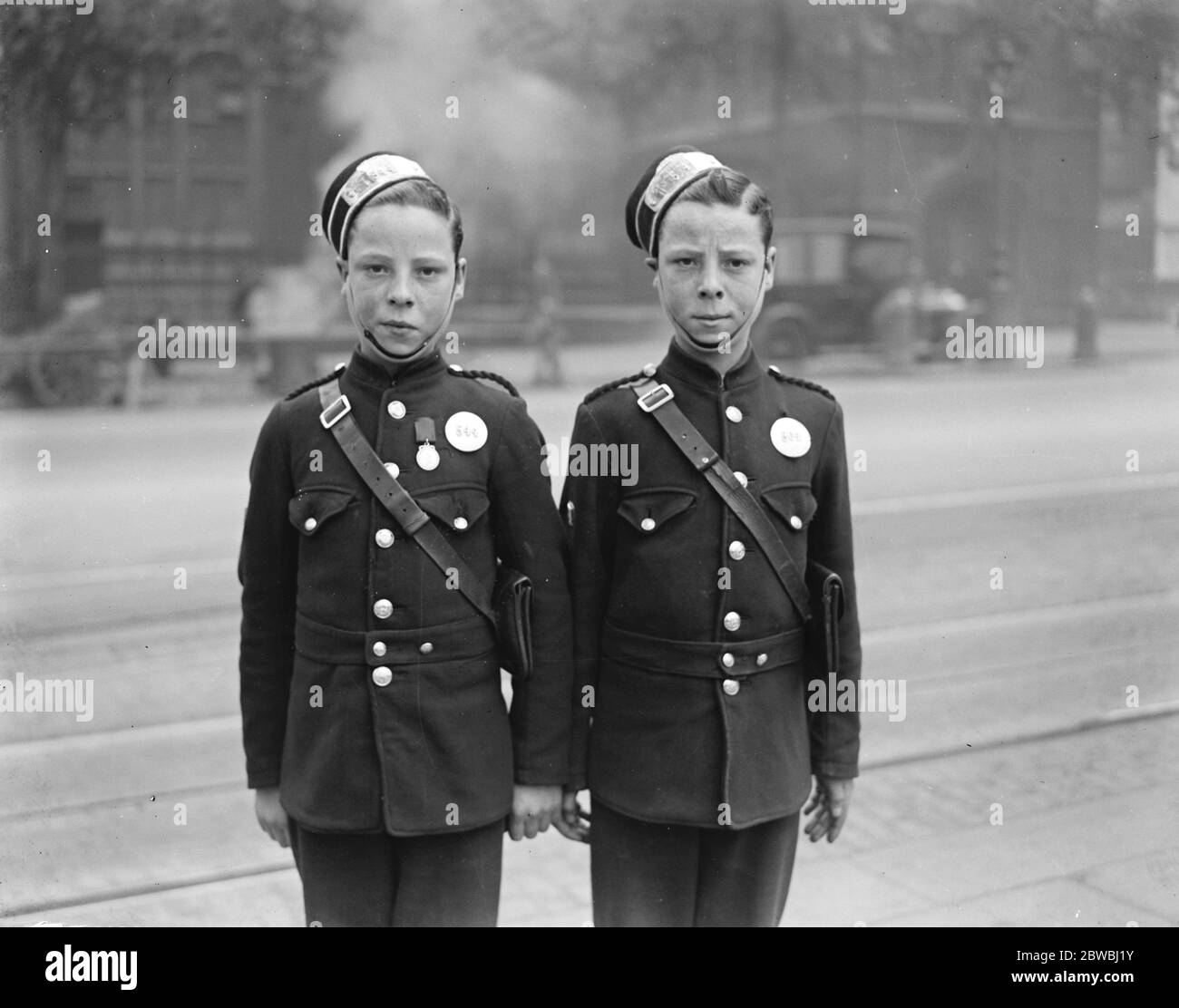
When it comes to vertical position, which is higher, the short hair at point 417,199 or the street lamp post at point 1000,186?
the street lamp post at point 1000,186

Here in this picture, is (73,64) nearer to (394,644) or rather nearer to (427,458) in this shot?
(427,458)

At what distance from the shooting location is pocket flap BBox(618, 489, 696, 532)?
252 centimetres

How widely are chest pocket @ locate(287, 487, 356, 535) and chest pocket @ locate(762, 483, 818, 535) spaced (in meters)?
0.82

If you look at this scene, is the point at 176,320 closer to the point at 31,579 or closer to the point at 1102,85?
the point at 31,579

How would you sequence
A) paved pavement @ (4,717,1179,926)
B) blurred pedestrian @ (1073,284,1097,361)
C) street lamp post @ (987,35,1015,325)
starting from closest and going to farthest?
paved pavement @ (4,717,1179,926), street lamp post @ (987,35,1015,325), blurred pedestrian @ (1073,284,1097,361)

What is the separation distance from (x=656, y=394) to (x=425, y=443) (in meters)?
0.47

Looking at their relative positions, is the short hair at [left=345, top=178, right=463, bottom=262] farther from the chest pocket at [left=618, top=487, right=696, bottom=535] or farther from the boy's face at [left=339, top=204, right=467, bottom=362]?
the chest pocket at [left=618, top=487, right=696, bottom=535]

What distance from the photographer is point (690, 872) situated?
257 centimetres

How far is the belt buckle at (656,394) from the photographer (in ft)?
8.34

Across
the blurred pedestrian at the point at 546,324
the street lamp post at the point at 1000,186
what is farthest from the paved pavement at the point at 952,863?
the blurred pedestrian at the point at 546,324

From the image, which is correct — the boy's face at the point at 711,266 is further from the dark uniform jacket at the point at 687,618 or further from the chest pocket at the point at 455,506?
the chest pocket at the point at 455,506

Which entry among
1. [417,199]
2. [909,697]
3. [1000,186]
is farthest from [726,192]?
[1000,186]

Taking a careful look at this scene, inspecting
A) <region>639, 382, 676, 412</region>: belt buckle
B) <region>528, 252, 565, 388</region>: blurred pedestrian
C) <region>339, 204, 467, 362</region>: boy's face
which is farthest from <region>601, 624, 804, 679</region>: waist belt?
<region>528, 252, 565, 388</region>: blurred pedestrian

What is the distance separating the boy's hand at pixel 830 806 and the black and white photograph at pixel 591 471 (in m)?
0.02
